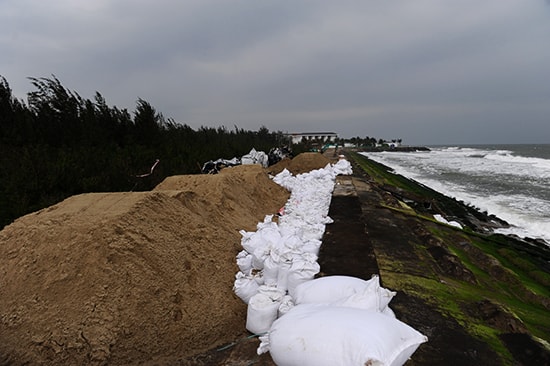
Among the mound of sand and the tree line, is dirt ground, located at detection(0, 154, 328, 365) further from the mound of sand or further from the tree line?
the mound of sand

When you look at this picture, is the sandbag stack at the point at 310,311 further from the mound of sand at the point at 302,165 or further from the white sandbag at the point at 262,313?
the mound of sand at the point at 302,165

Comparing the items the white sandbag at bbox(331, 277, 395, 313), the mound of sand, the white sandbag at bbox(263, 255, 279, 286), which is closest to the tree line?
the mound of sand

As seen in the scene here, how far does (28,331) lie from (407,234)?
5.02m

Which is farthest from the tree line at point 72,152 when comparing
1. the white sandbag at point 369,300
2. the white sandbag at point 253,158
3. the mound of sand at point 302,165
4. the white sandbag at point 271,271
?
the white sandbag at point 369,300

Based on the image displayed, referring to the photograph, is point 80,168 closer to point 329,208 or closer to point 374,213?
point 329,208

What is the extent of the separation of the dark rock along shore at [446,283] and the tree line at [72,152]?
4.16 metres

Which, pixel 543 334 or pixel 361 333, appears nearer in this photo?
pixel 361 333

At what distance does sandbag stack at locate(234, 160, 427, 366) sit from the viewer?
4.98ft

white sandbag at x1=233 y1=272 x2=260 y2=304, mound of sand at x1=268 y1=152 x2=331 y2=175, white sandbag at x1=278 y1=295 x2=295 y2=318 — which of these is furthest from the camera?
mound of sand at x1=268 y1=152 x2=331 y2=175

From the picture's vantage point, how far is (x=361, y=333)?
1533mm

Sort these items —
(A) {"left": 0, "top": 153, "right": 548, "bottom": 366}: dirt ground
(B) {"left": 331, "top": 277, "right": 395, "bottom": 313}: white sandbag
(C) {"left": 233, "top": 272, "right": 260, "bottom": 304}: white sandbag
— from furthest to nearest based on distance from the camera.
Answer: (C) {"left": 233, "top": 272, "right": 260, "bottom": 304}: white sandbag, (A) {"left": 0, "top": 153, "right": 548, "bottom": 366}: dirt ground, (B) {"left": 331, "top": 277, "right": 395, "bottom": 313}: white sandbag

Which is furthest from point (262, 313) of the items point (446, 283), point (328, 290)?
point (446, 283)

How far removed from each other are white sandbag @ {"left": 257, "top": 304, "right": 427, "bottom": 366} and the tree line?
15.1ft

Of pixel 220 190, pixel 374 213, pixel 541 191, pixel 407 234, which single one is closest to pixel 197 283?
pixel 220 190
